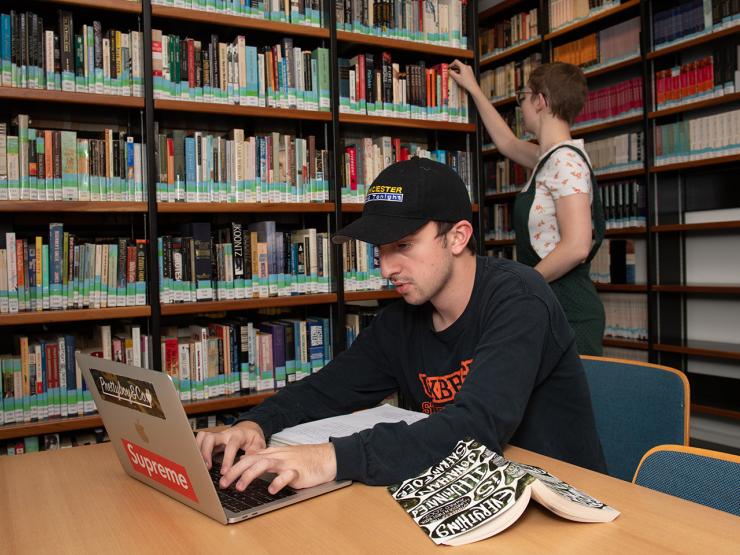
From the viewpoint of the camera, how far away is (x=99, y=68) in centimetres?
231

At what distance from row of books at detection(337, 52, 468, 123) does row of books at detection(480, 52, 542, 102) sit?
5.70 ft

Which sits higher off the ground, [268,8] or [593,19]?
[593,19]

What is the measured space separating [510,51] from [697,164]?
1.71 meters

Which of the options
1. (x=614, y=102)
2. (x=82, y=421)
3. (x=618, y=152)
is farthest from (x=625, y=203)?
(x=82, y=421)

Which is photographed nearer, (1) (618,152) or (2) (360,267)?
(2) (360,267)

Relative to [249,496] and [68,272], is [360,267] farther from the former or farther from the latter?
[249,496]

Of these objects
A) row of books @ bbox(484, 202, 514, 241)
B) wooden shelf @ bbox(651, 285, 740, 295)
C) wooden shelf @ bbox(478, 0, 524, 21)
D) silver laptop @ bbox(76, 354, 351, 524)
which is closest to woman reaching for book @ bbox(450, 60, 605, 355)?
silver laptop @ bbox(76, 354, 351, 524)

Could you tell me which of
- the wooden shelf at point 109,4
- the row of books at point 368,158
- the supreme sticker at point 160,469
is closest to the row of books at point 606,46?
the row of books at point 368,158

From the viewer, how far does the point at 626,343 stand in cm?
387

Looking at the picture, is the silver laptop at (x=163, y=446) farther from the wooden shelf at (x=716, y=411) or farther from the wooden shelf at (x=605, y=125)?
the wooden shelf at (x=605, y=125)

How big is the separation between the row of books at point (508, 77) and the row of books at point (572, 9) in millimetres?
272

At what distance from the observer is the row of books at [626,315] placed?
385 centimetres

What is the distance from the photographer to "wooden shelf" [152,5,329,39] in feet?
7.73

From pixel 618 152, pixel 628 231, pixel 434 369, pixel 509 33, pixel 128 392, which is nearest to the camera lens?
pixel 128 392
